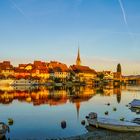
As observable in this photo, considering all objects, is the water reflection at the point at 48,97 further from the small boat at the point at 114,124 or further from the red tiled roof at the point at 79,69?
the red tiled roof at the point at 79,69

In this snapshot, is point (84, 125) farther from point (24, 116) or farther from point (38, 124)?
point (24, 116)

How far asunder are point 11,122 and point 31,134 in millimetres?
5281

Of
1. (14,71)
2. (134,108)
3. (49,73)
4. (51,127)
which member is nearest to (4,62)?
(14,71)

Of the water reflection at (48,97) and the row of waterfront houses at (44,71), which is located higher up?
the row of waterfront houses at (44,71)

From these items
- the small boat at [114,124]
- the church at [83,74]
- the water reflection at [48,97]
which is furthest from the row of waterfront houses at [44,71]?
the small boat at [114,124]

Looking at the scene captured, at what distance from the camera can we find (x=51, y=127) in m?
28.5

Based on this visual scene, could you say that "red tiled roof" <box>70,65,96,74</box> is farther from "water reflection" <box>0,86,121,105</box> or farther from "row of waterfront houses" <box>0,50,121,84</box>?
"water reflection" <box>0,86,121,105</box>

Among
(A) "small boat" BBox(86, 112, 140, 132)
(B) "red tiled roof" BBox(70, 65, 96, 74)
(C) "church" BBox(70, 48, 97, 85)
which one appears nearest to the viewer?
(A) "small boat" BBox(86, 112, 140, 132)

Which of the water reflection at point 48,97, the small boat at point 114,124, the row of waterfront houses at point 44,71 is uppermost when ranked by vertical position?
the row of waterfront houses at point 44,71

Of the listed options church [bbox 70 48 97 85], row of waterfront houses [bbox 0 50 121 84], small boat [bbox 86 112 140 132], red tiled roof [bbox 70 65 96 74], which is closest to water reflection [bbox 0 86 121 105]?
small boat [bbox 86 112 140 132]

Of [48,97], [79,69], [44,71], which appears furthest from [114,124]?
[79,69]

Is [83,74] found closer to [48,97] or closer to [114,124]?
[48,97]

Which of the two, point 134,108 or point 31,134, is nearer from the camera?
point 31,134

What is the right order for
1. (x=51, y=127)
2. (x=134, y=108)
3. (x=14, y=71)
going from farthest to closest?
(x=14, y=71) < (x=134, y=108) < (x=51, y=127)
